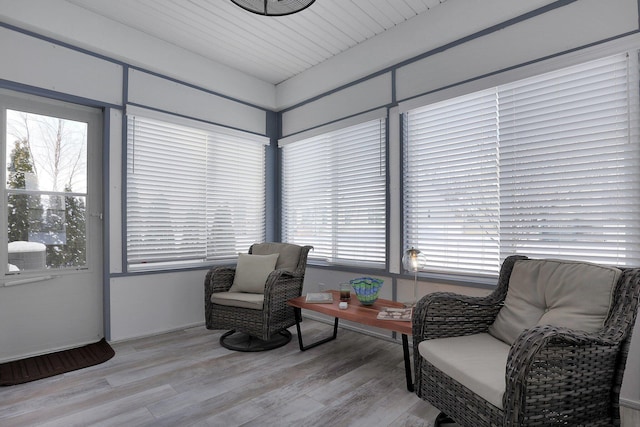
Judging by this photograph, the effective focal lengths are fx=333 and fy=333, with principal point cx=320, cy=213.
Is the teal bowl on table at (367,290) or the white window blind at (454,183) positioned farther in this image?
the teal bowl on table at (367,290)

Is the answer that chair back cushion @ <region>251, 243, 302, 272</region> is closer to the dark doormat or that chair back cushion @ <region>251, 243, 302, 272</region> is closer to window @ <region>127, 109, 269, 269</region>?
window @ <region>127, 109, 269, 269</region>

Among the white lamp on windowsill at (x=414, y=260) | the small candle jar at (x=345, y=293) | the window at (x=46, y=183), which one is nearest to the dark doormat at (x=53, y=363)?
the window at (x=46, y=183)

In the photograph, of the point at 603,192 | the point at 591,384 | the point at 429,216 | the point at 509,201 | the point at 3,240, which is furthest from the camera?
the point at 429,216

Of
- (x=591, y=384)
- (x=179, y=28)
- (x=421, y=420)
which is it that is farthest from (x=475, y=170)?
(x=179, y=28)

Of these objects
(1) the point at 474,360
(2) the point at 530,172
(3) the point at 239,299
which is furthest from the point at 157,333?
(2) the point at 530,172

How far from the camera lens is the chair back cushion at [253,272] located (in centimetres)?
332

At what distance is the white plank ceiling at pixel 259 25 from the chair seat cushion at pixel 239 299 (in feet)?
8.55

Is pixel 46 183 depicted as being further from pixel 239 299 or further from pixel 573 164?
pixel 573 164

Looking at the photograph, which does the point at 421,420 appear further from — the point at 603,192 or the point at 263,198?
the point at 263,198

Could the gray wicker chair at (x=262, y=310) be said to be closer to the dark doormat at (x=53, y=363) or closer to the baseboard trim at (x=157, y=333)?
the baseboard trim at (x=157, y=333)

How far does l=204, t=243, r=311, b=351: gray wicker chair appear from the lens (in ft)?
9.74

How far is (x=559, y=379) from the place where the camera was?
1.37 meters

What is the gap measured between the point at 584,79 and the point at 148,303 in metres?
4.18

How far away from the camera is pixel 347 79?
3.70 m
